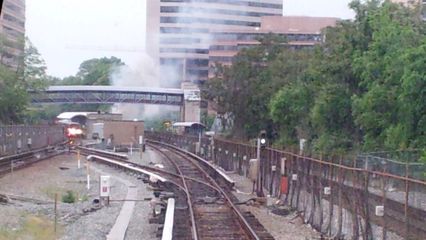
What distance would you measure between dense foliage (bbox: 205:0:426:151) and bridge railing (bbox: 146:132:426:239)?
17.8 feet

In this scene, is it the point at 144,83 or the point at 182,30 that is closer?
the point at 182,30

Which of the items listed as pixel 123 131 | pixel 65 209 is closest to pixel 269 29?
pixel 123 131

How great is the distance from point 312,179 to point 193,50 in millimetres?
100177

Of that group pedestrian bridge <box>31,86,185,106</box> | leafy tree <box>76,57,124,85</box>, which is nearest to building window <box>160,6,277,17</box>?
pedestrian bridge <box>31,86,185,106</box>

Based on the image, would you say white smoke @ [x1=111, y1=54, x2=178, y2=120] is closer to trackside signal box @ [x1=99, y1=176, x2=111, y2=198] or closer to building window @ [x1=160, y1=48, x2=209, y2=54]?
building window @ [x1=160, y1=48, x2=209, y2=54]

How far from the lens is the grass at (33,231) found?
14.6m

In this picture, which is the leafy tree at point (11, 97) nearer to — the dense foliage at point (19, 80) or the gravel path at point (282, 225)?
the dense foliage at point (19, 80)

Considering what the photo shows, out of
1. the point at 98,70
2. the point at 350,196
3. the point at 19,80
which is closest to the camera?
the point at 350,196

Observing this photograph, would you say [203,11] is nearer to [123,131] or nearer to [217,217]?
[123,131]

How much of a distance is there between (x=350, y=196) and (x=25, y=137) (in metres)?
33.9

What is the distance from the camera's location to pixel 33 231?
50.9 ft

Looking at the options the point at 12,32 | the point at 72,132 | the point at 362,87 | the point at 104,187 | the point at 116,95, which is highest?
the point at 12,32

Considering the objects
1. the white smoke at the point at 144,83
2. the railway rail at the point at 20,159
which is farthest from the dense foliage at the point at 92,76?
the railway rail at the point at 20,159

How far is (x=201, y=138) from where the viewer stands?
5481 cm
